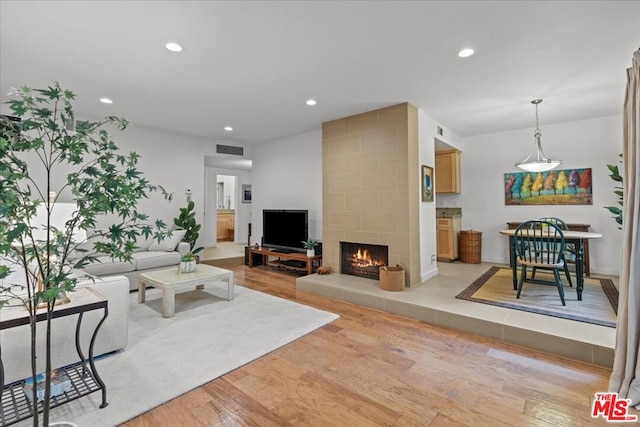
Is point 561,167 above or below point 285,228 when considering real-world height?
above

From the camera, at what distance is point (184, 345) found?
262cm

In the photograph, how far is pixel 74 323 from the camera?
2215 mm

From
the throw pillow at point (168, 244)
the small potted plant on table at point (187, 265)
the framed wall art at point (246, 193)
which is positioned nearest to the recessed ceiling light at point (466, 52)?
the small potted plant on table at point (187, 265)

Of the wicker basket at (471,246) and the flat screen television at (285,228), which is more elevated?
the flat screen television at (285,228)

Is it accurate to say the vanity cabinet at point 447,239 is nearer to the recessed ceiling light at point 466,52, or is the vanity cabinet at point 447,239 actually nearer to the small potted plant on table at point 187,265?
the recessed ceiling light at point 466,52

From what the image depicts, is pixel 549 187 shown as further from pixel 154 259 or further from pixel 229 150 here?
pixel 154 259

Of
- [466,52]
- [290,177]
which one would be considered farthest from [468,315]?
[290,177]

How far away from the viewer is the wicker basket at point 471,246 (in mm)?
5523

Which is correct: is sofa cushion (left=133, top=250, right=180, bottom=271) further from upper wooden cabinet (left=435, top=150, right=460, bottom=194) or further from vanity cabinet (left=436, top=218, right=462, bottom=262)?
upper wooden cabinet (left=435, top=150, right=460, bottom=194)

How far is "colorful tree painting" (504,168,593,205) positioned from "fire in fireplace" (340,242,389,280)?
118 inches

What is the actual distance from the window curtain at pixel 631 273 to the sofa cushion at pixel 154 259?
16.4 feet

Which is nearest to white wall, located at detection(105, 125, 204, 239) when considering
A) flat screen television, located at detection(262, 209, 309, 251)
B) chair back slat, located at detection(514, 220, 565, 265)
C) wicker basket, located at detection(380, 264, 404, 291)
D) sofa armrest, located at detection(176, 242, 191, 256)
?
sofa armrest, located at detection(176, 242, 191, 256)

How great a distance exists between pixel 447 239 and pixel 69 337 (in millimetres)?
5628

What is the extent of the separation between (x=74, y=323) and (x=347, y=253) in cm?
336
